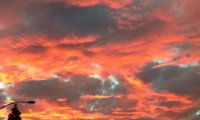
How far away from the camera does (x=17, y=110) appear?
7012 cm

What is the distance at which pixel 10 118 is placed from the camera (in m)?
68.4

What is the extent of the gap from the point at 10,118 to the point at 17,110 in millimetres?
2292
